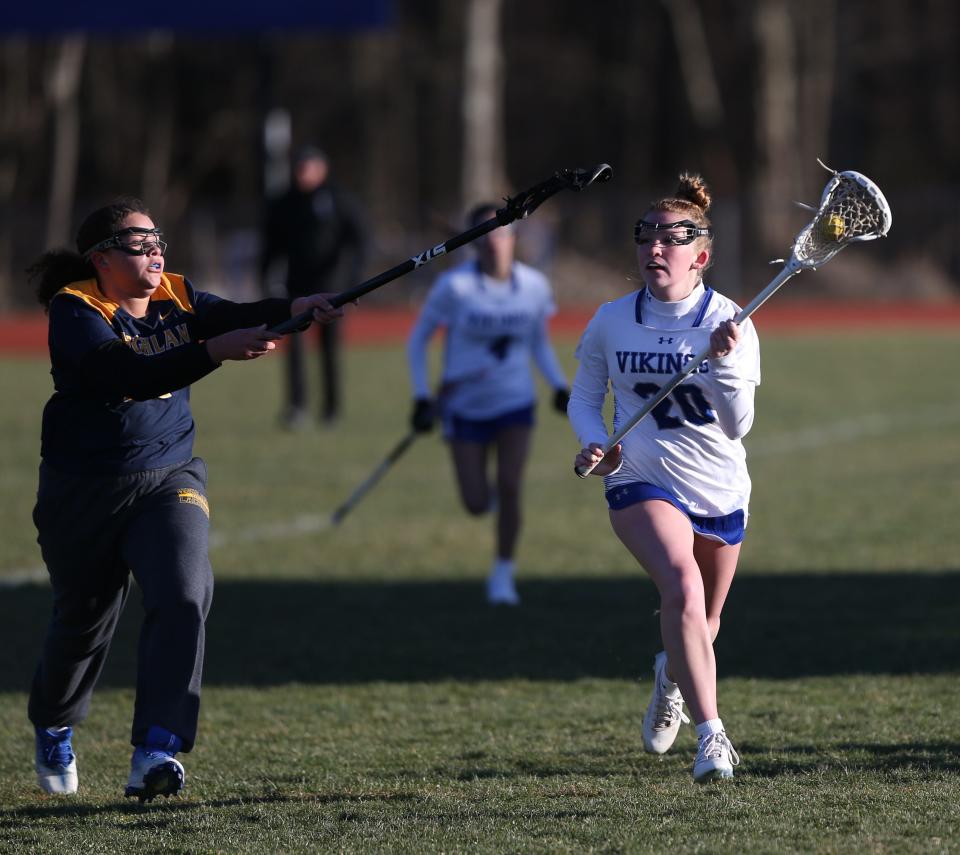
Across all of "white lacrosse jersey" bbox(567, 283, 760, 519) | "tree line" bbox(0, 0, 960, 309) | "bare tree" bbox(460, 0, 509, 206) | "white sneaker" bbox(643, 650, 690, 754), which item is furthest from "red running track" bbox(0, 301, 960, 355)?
"white lacrosse jersey" bbox(567, 283, 760, 519)

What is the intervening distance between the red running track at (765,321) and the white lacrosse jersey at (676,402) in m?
21.3

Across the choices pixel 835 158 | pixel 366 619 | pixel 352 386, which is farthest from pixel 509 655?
pixel 835 158

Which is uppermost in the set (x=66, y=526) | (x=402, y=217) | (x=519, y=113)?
(x=519, y=113)

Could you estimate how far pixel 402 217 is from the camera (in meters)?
44.3

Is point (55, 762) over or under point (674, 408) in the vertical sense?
under

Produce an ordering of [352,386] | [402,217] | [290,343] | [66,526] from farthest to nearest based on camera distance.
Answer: [402,217], [352,386], [290,343], [66,526]

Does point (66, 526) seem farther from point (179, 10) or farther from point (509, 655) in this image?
point (179, 10)

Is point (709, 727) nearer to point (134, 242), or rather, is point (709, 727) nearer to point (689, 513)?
point (689, 513)

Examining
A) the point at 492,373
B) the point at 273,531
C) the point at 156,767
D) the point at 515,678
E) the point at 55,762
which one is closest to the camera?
the point at 156,767

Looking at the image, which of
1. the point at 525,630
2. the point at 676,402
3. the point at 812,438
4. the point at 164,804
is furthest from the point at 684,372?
the point at 812,438

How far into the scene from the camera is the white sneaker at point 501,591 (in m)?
8.78

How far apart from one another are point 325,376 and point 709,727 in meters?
11.5

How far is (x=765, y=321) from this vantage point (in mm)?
30969

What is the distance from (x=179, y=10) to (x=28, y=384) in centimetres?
499
